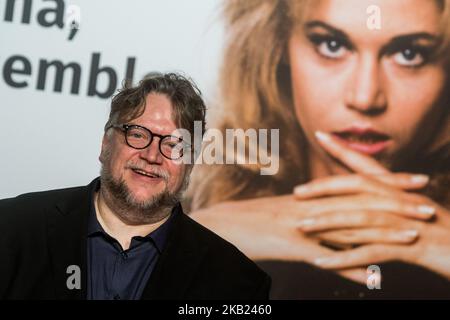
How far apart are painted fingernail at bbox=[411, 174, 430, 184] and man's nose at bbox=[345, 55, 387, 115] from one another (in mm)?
296

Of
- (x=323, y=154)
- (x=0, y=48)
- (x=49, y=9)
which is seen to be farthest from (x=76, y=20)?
(x=323, y=154)

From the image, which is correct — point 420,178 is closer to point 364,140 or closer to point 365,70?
point 364,140

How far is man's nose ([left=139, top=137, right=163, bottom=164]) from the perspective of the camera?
4.68ft

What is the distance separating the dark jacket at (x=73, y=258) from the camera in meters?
1.36

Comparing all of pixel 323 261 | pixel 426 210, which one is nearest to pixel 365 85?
pixel 426 210

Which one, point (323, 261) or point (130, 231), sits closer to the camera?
point (130, 231)

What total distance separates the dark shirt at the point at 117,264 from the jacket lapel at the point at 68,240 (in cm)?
3

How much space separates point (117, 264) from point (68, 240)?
13cm

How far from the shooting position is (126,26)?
2.05 m

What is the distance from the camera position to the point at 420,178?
2082 millimetres

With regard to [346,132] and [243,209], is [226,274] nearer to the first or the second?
[243,209]

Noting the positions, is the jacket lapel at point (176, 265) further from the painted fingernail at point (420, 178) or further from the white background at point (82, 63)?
the painted fingernail at point (420, 178)

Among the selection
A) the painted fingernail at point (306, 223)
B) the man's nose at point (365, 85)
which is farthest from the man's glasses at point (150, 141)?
the man's nose at point (365, 85)

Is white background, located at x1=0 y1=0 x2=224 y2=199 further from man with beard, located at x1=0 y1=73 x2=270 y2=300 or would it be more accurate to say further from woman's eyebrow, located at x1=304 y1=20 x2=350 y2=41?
man with beard, located at x1=0 y1=73 x2=270 y2=300
